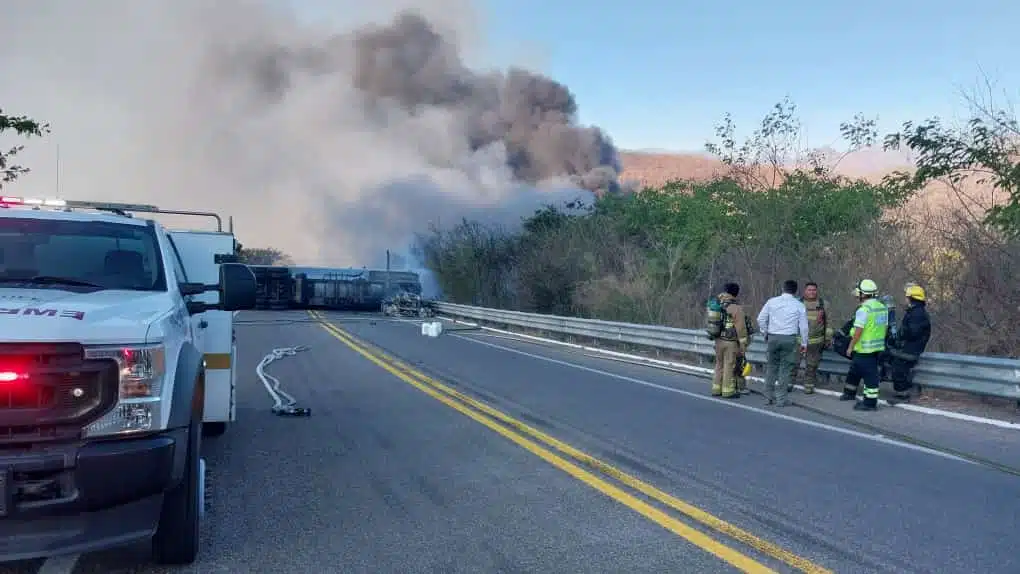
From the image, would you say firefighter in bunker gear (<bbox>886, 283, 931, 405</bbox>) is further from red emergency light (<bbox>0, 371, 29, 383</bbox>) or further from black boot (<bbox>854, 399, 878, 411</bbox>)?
red emergency light (<bbox>0, 371, 29, 383</bbox>)

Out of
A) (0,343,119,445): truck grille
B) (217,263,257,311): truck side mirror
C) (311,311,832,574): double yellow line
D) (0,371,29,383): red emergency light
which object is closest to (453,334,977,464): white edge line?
(311,311,832,574): double yellow line

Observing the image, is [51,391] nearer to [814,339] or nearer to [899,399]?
[899,399]

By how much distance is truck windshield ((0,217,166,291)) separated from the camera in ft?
17.0

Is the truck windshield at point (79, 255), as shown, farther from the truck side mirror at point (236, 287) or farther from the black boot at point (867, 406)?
the black boot at point (867, 406)

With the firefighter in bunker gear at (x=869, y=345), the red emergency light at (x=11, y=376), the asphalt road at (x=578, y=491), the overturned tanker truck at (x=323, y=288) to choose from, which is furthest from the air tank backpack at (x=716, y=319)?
the overturned tanker truck at (x=323, y=288)

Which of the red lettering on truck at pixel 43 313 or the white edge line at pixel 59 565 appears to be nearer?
the red lettering on truck at pixel 43 313

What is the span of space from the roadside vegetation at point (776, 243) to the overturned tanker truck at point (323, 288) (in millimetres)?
4639

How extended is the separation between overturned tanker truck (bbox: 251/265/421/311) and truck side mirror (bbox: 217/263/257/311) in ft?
130

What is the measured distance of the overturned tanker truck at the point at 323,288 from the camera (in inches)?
1788

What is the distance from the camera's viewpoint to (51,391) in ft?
12.6

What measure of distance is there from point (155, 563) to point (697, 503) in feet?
11.2

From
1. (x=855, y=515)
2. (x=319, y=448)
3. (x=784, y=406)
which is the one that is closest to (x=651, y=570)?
(x=855, y=515)

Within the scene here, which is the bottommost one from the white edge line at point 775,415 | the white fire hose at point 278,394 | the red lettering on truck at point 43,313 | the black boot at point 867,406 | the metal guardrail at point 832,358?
the white fire hose at point 278,394

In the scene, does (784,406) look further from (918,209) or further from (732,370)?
(918,209)
